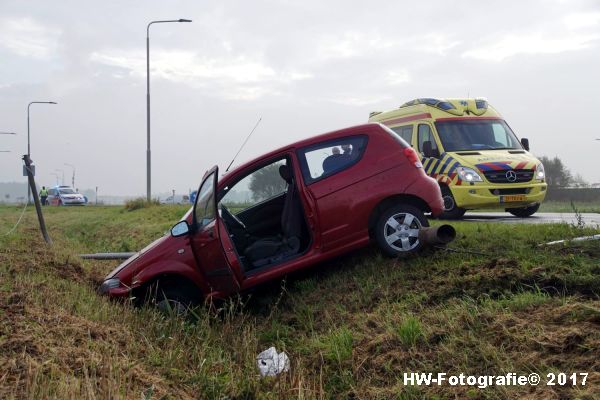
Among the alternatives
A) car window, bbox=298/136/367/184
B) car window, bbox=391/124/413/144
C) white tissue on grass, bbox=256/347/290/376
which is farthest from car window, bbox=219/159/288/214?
car window, bbox=391/124/413/144

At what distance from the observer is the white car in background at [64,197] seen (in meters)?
50.0

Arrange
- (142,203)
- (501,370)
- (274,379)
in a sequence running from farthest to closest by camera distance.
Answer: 1. (142,203)
2. (274,379)
3. (501,370)

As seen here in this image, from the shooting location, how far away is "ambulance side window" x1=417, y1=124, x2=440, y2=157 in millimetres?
14109

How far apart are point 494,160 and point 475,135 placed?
1.23 m

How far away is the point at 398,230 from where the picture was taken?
25.6 ft

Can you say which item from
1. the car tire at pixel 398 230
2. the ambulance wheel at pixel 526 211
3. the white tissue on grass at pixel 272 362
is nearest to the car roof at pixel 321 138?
the car tire at pixel 398 230

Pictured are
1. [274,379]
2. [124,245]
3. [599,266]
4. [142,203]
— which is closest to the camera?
[274,379]

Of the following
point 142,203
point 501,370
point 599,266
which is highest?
point 599,266

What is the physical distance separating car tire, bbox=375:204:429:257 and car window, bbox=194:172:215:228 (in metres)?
1.99

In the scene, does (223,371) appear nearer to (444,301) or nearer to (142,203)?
(444,301)

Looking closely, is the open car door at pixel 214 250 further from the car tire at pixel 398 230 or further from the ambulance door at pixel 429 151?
the ambulance door at pixel 429 151

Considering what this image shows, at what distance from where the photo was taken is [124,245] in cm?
1510

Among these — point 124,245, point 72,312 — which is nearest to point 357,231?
point 72,312

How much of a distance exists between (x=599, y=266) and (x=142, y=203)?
21709 mm
